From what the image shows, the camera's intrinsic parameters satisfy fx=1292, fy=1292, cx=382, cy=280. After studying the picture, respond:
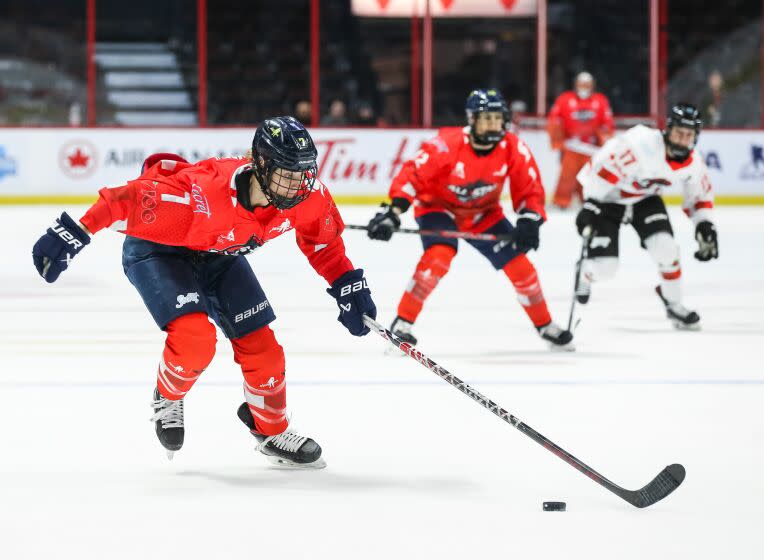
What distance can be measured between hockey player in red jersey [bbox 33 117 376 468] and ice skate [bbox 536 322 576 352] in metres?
2.01

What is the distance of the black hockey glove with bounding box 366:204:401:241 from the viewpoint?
194 inches

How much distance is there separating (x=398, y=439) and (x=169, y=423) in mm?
675

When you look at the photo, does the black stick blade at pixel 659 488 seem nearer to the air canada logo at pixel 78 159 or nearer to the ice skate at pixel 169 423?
the ice skate at pixel 169 423

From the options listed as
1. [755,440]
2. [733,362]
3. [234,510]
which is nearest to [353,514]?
[234,510]

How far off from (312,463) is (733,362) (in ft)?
7.10

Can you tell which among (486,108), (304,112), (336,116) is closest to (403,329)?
(486,108)

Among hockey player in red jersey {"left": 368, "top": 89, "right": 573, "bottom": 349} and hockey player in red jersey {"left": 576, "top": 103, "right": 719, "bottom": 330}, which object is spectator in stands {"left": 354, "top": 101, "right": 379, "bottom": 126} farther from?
hockey player in red jersey {"left": 368, "top": 89, "right": 573, "bottom": 349}

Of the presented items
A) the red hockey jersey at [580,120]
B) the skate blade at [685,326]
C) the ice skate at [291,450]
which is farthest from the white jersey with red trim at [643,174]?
the red hockey jersey at [580,120]

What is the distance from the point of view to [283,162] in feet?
9.26

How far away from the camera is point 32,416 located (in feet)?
12.4

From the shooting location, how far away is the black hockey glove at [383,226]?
194 inches

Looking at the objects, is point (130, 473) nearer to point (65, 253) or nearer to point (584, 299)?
point (65, 253)

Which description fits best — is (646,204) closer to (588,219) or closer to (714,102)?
(588,219)

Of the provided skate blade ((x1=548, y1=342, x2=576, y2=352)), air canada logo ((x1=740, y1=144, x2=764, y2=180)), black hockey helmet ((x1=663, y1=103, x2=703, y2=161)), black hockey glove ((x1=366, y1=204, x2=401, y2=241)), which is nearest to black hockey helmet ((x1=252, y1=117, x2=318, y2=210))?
black hockey glove ((x1=366, y1=204, x2=401, y2=241))
